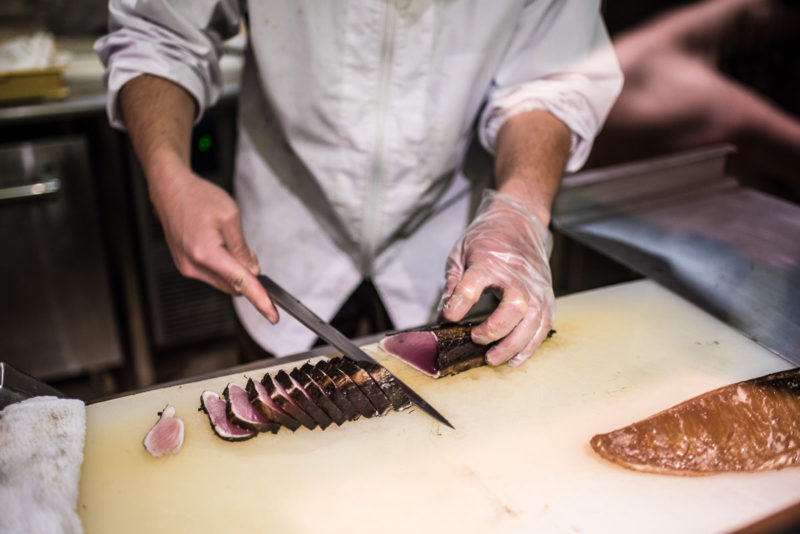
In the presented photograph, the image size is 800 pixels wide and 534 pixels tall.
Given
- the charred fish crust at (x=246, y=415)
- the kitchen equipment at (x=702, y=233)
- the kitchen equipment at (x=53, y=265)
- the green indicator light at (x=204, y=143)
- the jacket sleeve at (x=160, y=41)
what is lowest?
the kitchen equipment at (x=53, y=265)

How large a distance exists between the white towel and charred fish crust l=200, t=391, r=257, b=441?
246mm

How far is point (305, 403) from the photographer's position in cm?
139

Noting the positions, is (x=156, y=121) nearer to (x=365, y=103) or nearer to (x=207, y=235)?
(x=207, y=235)

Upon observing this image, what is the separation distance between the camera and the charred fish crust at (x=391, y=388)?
1452mm

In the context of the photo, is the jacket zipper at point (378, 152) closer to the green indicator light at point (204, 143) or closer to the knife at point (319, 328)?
the knife at point (319, 328)

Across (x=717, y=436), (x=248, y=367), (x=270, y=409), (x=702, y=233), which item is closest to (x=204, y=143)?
(x=248, y=367)

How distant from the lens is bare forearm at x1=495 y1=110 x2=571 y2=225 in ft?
6.01

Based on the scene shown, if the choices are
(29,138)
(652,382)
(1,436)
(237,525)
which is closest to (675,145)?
(652,382)

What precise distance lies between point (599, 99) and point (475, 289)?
2.70 feet

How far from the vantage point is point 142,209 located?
3184 mm

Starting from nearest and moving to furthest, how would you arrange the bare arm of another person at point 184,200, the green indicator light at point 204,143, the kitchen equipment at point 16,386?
the kitchen equipment at point 16,386 < the bare arm of another person at point 184,200 < the green indicator light at point 204,143

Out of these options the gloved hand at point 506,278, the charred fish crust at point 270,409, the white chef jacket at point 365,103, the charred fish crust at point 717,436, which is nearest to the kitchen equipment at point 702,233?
the charred fish crust at point 717,436

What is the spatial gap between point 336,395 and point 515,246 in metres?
0.59

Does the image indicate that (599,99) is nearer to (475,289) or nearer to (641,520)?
(475,289)
